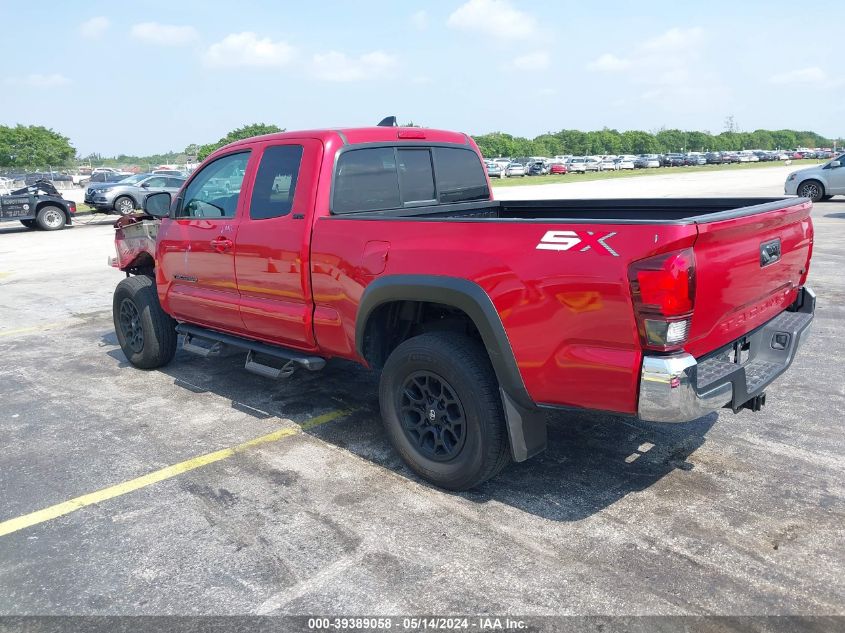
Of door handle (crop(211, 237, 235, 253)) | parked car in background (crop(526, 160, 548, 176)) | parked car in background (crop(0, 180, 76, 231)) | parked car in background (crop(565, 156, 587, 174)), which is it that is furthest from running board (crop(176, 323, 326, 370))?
parked car in background (crop(565, 156, 587, 174))

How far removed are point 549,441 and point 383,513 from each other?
4.34 feet

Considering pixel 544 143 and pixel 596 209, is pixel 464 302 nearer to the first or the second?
pixel 596 209

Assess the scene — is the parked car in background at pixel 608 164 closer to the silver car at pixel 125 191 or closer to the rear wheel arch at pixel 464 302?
the silver car at pixel 125 191

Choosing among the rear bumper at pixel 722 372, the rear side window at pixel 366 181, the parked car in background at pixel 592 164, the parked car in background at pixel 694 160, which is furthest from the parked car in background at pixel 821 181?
the parked car in background at pixel 694 160

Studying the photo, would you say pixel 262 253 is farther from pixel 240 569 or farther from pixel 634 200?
pixel 634 200

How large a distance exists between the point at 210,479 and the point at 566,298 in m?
2.31

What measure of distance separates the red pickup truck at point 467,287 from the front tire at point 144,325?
16.7 inches

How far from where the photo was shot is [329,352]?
14.4 ft

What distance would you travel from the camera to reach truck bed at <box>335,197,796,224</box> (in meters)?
4.22

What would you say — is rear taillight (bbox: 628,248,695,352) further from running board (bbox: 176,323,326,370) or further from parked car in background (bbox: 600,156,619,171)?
parked car in background (bbox: 600,156,619,171)

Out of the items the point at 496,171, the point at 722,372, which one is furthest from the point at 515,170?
the point at 722,372

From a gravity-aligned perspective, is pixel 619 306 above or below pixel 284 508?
above

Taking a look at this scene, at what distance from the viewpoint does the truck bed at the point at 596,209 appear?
166 inches

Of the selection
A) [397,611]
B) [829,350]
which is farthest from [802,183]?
[397,611]
